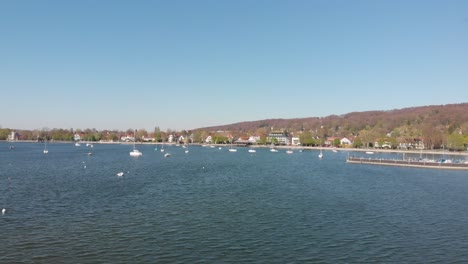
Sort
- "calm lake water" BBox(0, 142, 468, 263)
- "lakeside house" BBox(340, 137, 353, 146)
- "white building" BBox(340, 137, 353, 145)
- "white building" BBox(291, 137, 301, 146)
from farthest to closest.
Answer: "white building" BBox(291, 137, 301, 146), "white building" BBox(340, 137, 353, 145), "lakeside house" BBox(340, 137, 353, 146), "calm lake water" BBox(0, 142, 468, 263)

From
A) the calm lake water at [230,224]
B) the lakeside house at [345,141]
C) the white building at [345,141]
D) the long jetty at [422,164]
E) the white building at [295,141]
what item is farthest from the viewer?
the white building at [295,141]

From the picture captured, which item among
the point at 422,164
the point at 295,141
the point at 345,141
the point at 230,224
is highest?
the point at 295,141

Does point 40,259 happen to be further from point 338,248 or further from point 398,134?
point 398,134

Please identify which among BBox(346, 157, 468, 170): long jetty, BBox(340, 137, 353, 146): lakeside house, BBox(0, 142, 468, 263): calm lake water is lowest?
BBox(0, 142, 468, 263): calm lake water

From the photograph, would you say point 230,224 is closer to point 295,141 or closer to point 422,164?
point 422,164

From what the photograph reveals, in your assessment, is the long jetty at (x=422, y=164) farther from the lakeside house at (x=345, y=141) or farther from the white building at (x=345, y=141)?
the white building at (x=345, y=141)

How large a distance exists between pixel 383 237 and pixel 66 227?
17.3m

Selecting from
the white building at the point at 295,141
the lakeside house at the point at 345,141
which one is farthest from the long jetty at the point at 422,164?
the white building at the point at 295,141

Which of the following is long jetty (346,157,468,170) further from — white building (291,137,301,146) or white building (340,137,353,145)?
white building (291,137,301,146)

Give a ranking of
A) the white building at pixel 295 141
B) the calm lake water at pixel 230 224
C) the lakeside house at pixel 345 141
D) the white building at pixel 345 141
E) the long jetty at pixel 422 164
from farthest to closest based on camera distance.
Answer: the white building at pixel 295 141 → the white building at pixel 345 141 → the lakeside house at pixel 345 141 → the long jetty at pixel 422 164 → the calm lake water at pixel 230 224

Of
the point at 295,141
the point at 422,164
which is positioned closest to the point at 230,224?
the point at 422,164

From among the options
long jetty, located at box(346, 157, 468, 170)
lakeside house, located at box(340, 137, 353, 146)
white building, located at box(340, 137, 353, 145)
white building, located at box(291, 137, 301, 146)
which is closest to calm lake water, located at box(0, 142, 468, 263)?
long jetty, located at box(346, 157, 468, 170)

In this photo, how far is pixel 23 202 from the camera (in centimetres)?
2933

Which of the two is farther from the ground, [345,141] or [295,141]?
[295,141]
